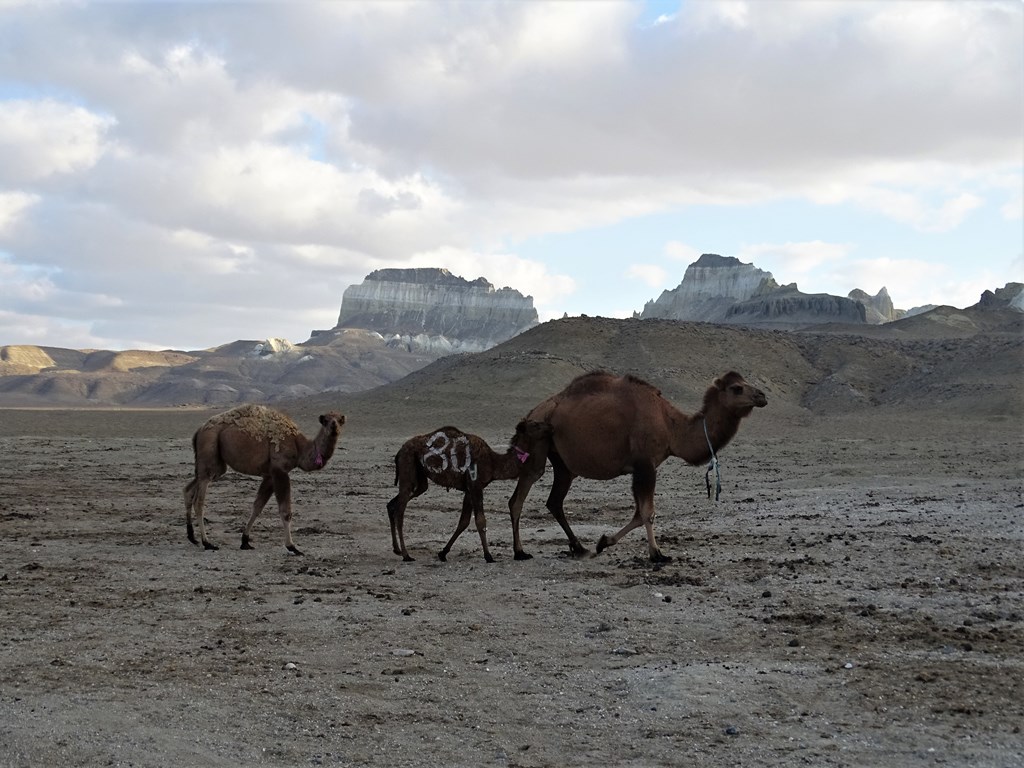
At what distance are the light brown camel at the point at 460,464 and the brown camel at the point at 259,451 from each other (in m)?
1.43

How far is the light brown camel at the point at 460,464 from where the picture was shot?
13203 mm

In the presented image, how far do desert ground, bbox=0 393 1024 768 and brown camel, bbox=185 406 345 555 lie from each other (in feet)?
2.13

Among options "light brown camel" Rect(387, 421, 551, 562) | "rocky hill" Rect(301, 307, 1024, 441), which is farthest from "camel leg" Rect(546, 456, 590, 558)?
"rocky hill" Rect(301, 307, 1024, 441)

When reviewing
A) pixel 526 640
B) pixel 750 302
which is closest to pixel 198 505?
pixel 526 640

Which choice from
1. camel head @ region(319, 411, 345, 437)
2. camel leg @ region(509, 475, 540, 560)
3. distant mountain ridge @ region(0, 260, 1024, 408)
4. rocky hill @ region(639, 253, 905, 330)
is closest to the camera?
camel leg @ region(509, 475, 540, 560)

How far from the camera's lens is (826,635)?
28.7 feet

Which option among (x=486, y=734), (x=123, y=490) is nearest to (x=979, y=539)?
(x=486, y=734)

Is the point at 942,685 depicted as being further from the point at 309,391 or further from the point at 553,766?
the point at 309,391

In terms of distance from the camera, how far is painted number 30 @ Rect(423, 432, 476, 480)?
13203mm

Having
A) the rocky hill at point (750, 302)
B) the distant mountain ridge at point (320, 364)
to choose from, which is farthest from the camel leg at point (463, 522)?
the rocky hill at point (750, 302)

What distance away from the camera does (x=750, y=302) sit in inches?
5605

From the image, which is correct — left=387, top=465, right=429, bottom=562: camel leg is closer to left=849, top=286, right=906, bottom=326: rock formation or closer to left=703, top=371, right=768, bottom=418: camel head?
left=703, top=371, right=768, bottom=418: camel head

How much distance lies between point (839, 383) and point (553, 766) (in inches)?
2279

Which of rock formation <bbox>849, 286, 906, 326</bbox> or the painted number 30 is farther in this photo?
rock formation <bbox>849, 286, 906, 326</bbox>
